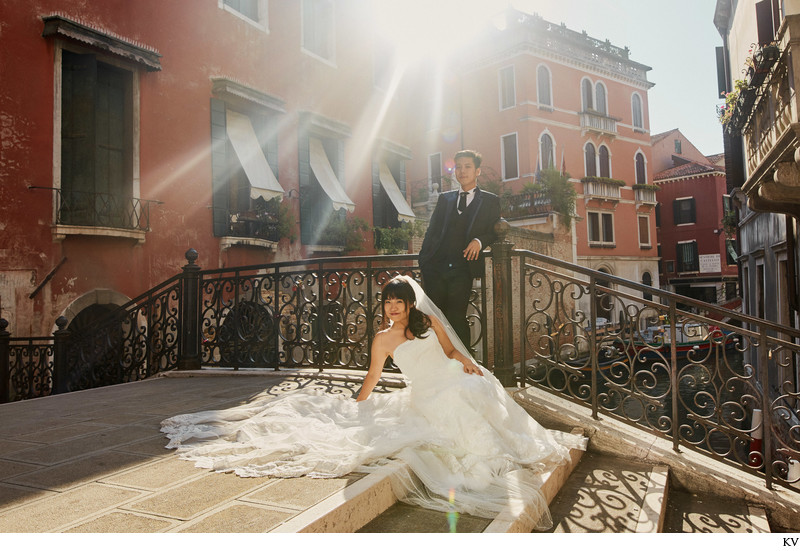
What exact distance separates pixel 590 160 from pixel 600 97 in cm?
318

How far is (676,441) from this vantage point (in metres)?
4.07

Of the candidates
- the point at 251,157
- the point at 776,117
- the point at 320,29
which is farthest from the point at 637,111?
the point at 776,117

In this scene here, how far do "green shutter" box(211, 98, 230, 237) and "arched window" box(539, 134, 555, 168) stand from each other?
15710 millimetres

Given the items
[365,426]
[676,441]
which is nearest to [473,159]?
[365,426]

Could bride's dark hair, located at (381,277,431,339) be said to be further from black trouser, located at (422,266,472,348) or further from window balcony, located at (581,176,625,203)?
window balcony, located at (581,176,625,203)

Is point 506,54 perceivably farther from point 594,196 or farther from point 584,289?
point 584,289

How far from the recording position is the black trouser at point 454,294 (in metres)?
4.50

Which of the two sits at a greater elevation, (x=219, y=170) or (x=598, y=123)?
(x=598, y=123)

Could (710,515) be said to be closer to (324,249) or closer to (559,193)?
(324,249)

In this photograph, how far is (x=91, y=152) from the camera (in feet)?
30.1

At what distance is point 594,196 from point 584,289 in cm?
2239

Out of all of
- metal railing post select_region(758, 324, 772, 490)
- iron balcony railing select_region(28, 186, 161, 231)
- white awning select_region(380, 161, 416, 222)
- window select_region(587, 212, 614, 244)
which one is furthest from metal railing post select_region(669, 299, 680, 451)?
window select_region(587, 212, 614, 244)

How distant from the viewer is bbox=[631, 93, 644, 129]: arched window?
28.0 metres

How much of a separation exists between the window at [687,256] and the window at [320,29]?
86.6ft
